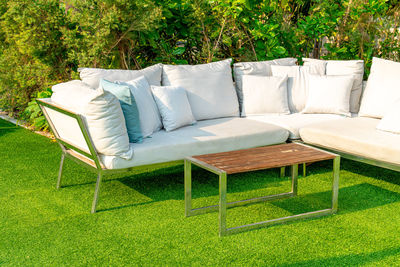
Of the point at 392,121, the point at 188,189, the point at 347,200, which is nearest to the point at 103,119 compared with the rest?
the point at 188,189

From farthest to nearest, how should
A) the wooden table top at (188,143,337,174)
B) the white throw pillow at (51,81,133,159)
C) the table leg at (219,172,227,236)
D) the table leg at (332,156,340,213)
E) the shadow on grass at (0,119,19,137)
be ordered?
the shadow on grass at (0,119,19,137) < the table leg at (332,156,340,213) < the white throw pillow at (51,81,133,159) < the wooden table top at (188,143,337,174) < the table leg at (219,172,227,236)

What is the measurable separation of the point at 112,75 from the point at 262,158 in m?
1.55

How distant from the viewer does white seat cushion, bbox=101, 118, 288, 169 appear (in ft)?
11.2

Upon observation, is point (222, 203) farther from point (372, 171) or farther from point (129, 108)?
point (372, 171)

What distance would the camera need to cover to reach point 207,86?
14.5ft

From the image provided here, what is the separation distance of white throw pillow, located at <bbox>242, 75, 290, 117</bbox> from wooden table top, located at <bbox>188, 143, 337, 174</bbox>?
1.25 m

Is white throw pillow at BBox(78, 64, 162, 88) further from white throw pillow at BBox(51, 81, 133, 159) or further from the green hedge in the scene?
the green hedge

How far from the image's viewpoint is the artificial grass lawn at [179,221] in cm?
266

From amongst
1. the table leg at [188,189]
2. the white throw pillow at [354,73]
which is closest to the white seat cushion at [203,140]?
the table leg at [188,189]

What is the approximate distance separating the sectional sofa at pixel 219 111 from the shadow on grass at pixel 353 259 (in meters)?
0.96

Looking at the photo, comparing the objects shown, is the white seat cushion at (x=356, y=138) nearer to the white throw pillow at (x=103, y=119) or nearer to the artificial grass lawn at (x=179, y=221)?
the artificial grass lawn at (x=179, y=221)

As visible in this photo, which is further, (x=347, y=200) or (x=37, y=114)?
(x=37, y=114)

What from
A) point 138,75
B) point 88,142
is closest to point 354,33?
point 138,75

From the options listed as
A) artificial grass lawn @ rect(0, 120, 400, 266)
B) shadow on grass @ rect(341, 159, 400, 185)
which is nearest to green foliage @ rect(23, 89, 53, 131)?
artificial grass lawn @ rect(0, 120, 400, 266)
